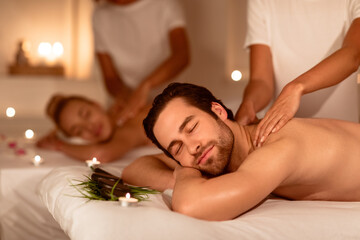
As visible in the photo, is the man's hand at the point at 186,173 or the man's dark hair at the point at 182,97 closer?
the man's hand at the point at 186,173

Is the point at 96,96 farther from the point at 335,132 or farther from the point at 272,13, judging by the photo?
the point at 335,132

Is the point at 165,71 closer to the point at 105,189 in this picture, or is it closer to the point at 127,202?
the point at 105,189

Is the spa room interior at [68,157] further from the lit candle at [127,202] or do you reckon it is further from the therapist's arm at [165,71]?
the therapist's arm at [165,71]

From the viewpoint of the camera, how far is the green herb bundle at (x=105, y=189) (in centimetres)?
164

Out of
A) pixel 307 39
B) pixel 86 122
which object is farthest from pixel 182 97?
pixel 86 122

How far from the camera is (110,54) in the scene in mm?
3822

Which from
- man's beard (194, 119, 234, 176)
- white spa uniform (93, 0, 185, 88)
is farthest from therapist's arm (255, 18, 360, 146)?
white spa uniform (93, 0, 185, 88)

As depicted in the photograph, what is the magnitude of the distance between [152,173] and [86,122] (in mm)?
1435

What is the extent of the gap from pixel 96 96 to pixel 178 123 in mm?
4302

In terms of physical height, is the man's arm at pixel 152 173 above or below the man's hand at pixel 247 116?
below

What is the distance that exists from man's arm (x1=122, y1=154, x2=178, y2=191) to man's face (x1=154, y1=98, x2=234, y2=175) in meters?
0.22

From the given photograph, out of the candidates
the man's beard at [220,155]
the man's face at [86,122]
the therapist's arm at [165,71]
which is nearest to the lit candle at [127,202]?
the man's beard at [220,155]

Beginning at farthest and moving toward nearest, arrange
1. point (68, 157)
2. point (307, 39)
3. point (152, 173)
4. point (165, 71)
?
point (165, 71)
point (68, 157)
point (307, 39)
point (152, 173)

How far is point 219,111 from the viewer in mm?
1712
